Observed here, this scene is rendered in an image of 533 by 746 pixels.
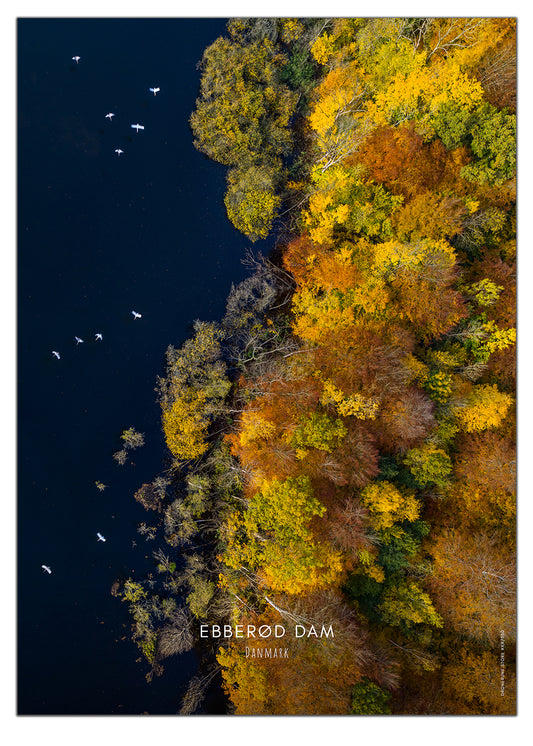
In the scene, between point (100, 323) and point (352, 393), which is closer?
point (352, 393)

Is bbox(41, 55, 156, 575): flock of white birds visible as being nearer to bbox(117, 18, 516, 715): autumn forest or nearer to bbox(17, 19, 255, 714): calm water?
bbox(17, 19, 255, 714): calm water

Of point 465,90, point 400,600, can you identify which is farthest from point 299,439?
point 465,90

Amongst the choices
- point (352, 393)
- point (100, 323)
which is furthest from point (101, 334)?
point (352, 393)

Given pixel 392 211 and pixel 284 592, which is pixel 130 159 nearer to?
pixel 392 211

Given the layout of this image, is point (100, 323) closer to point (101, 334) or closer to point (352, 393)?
point (101, 334)

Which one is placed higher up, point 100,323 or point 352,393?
point 100,323
